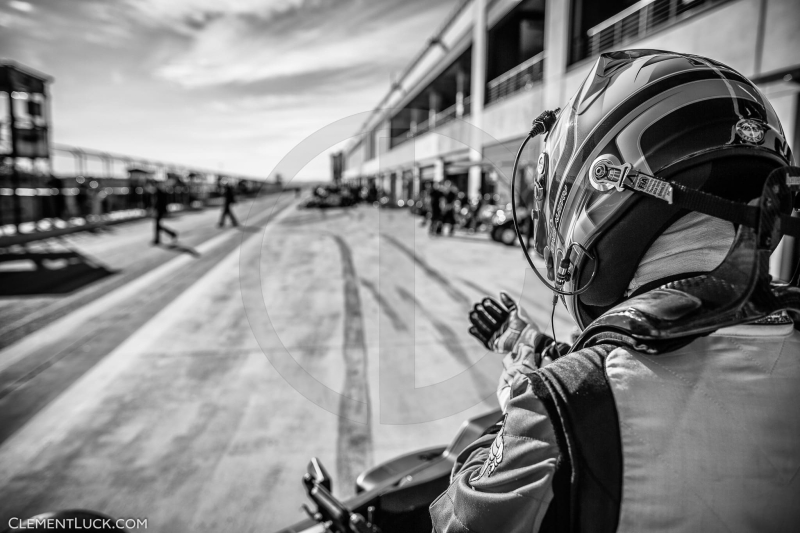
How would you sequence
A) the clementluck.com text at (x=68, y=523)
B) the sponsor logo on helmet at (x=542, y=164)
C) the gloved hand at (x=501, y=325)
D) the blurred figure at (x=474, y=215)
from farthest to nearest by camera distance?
1. the blurred figure at (x=474, y=215)
2. the clementluck.com text at (x=68, y=523)
3. the gloved hand at (x=501, y=325)
4. the sponsor logo on helmet at (x=542, y=164)

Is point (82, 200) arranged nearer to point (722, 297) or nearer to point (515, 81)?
point (515, 81)

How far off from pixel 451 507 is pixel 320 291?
6.81 meters

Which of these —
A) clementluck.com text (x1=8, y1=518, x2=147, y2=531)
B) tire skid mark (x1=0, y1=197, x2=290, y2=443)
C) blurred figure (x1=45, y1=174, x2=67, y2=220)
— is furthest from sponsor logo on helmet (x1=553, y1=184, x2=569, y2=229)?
blurred figure (x1=45, y1=174, x2=67, y2=220)

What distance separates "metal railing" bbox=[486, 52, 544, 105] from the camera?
1723 centimetres

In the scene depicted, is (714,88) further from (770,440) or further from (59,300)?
(59,300)

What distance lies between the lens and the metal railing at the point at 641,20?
9898 mm

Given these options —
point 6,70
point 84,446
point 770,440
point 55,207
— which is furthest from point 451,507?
point 55,207

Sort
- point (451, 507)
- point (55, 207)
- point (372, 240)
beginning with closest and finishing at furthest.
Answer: point (451, 507), point (372, 240), point (55, 207)

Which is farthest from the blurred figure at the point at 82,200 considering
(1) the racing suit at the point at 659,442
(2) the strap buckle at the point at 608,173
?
(1) the racing suit at the point at 659,442

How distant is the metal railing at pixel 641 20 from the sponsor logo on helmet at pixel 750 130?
391 inches

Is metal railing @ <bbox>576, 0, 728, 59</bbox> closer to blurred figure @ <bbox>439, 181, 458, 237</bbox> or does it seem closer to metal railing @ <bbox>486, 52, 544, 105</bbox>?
metal railing @ <bbox>486, 52, 544, 105</bbox>

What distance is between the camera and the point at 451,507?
0.89 m

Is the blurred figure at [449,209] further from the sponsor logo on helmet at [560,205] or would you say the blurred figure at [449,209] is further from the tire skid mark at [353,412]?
the sponsor logo on helmet at [560,205]

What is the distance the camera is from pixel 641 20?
10977mm
